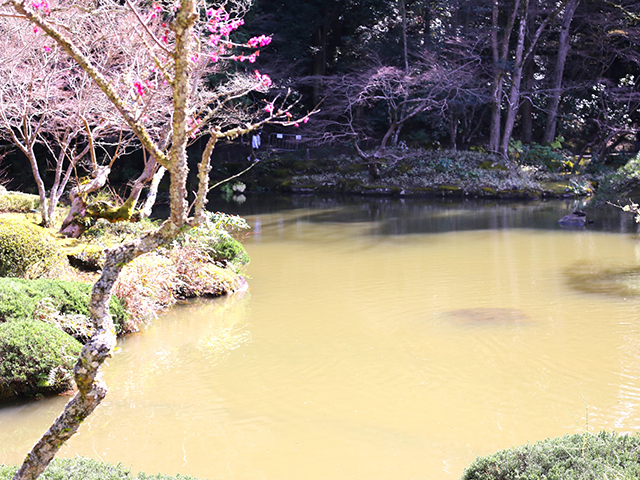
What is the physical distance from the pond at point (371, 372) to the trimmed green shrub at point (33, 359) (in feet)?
0.57

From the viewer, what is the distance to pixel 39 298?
569cm

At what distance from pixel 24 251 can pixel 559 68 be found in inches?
876

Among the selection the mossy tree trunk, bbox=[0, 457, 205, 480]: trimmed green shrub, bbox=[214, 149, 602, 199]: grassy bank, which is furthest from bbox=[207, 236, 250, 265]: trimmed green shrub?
bbox=[214, 149, 602, 199]: grassy bank

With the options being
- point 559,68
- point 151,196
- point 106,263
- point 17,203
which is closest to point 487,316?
point 151,196

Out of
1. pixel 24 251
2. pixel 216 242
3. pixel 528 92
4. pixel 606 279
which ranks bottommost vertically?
pixel 606 279

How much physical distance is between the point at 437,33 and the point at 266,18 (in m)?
7.05

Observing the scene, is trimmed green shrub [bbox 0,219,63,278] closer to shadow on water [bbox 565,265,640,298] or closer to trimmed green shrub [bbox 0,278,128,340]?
trimmed green shrub [bbox 0,278,128,340]

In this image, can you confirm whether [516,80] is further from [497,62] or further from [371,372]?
[371,372]

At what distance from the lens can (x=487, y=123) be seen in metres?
28.0

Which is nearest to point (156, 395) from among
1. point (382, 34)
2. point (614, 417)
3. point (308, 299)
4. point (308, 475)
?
point (308, 475)

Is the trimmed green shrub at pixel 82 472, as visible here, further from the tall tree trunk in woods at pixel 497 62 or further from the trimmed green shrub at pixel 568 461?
the tall tree trunk in woods at pixel 497 62

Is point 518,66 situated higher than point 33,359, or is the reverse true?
point 518,66

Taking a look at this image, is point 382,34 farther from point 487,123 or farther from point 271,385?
point 271,385

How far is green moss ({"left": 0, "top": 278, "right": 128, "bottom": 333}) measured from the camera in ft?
17.7
